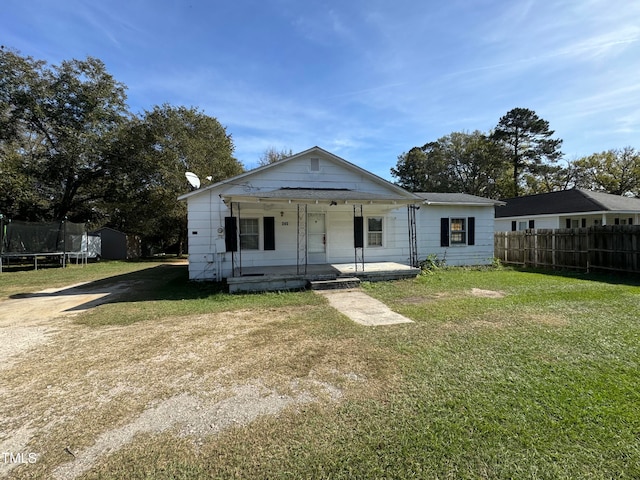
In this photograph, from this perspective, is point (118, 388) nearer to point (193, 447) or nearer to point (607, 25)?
point (193, 447)

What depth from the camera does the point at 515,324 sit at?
16.4 feet

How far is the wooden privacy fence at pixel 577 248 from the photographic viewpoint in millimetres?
9828

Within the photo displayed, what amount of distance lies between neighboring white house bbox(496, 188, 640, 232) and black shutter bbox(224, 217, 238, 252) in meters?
17.9

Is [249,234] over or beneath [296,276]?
over

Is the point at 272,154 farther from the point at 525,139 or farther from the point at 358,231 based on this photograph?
the point at 525,139

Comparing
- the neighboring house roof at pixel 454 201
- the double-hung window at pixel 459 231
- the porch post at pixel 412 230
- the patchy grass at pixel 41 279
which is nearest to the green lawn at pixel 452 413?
the porch post at pixel 412 230

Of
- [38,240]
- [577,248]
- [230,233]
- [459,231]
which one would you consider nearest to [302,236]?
[230,233]

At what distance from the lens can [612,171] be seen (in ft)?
93.7

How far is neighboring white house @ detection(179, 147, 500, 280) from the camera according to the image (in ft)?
31.2

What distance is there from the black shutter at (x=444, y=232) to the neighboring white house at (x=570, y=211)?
375 inches

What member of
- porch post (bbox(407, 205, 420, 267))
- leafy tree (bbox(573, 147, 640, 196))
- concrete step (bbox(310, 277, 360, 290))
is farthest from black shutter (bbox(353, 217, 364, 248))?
leafy tree (bbox(573, 147, 640, 196))

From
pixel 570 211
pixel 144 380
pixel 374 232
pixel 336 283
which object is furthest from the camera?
pixel 570 211

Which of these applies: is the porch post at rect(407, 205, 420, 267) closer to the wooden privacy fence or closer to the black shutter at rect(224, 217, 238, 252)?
the wooden privacy fence

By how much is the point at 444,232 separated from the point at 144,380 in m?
11.5
